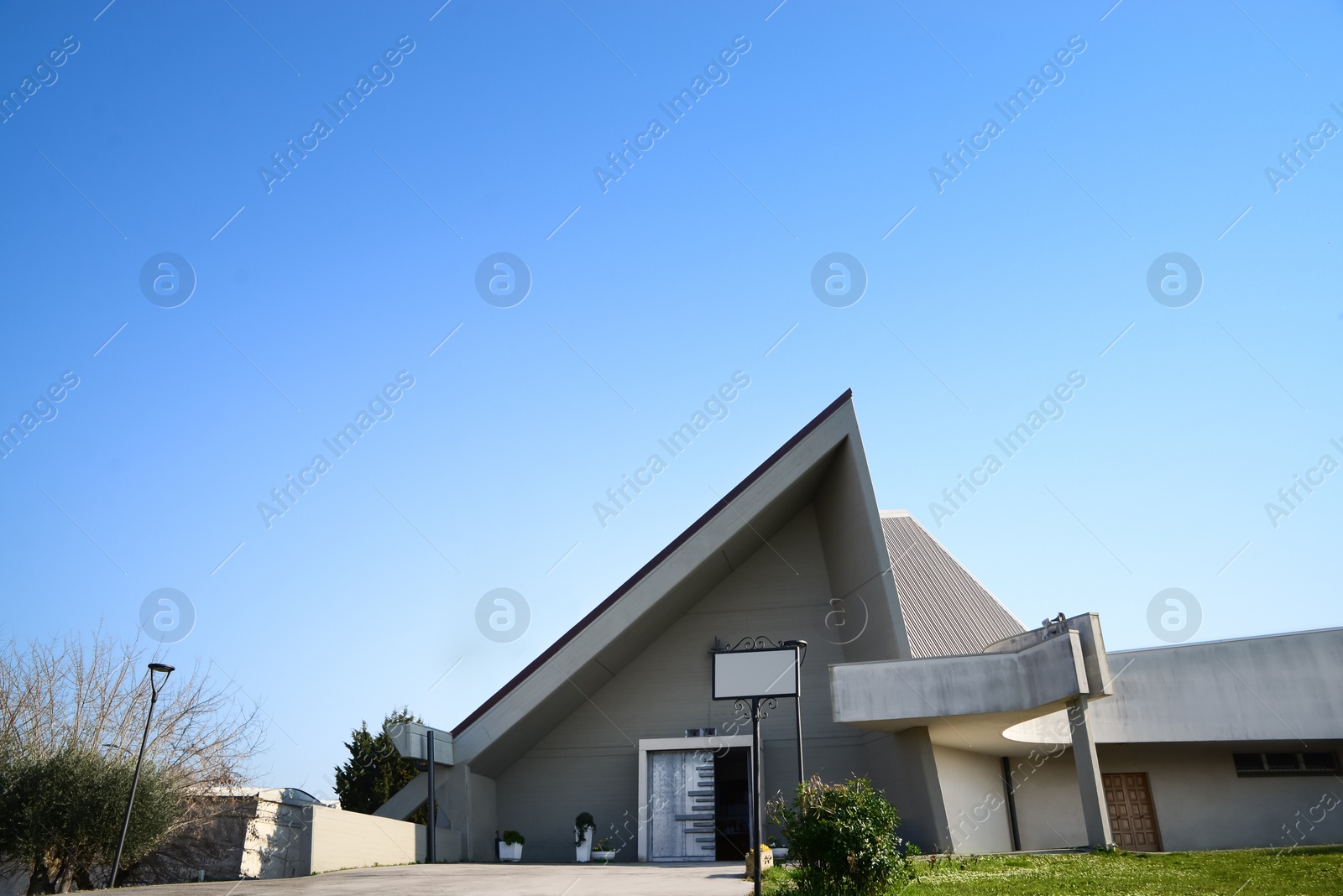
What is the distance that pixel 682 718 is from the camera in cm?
2122

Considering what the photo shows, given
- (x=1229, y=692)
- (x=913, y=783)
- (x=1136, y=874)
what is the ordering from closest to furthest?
(x=1136, y=874) < (x=913, y=783) < (x=1229, y=692)

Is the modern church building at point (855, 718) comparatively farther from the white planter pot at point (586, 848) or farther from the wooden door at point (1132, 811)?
the white planter pot at point (586, 848)

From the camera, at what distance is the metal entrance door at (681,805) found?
64.2 feet

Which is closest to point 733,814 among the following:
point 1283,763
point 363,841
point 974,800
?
point 974,800

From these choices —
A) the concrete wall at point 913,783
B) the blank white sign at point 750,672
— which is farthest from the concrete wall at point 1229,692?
the blank white sign at point 750,672

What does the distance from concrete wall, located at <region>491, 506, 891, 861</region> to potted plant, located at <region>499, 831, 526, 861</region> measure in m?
0.56

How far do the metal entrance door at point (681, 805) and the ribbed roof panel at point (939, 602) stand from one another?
5334 millimetres

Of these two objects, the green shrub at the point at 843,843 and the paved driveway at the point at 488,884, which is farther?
the paved driveway at the point at 488,884

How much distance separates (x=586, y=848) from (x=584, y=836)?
0.23 meters

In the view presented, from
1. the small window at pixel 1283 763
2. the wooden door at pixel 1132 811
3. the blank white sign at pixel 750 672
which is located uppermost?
the blank white sign at pixel 750 672

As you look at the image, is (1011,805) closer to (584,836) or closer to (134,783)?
(584,836)

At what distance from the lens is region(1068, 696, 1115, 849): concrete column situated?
14.9 m

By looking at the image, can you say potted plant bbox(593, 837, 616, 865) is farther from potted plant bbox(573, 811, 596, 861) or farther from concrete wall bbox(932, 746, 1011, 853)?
concrete wall bbox(932, 746, 1011, 853)

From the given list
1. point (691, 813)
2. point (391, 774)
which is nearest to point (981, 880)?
point (691, 813)
